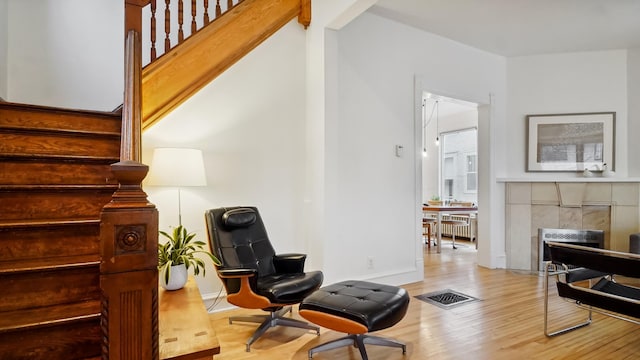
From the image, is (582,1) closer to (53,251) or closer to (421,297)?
(421,297)

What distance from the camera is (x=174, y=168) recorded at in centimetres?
255

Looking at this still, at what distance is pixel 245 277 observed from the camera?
2.41m

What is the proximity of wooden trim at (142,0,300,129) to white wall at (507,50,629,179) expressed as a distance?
346 cm

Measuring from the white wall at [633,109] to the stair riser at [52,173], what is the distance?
5868 mm

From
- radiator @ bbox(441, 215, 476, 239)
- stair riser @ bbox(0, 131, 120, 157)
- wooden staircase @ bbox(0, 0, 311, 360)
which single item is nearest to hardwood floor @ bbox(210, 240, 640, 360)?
wooden staircase @ bbox(0, 0, 311, 360)

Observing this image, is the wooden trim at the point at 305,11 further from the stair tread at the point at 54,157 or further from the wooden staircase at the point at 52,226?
the stair tread at the point at 54,157

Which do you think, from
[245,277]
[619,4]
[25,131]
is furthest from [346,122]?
[619,4]

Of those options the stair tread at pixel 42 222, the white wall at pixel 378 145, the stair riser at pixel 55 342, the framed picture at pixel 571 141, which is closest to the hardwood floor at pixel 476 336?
the white wall at pixel 378 145

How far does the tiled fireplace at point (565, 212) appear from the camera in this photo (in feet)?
14.0

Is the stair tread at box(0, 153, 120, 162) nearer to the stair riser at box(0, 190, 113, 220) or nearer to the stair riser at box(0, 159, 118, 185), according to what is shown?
the stair riser at box(0, 159, 118, 185)

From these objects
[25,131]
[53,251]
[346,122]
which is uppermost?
[346,122]

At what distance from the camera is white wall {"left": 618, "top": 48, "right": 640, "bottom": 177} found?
14.4ft

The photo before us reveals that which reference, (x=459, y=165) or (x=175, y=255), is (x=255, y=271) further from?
(x=459, y=165)

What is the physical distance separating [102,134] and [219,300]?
173 centimetres
